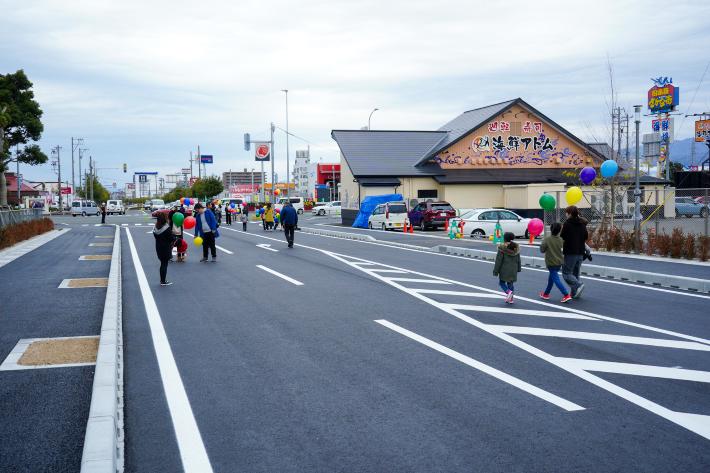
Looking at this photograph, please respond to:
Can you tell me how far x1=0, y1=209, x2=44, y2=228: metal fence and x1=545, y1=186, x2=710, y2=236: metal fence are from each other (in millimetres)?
23689

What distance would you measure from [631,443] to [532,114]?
Result: 42.3 m

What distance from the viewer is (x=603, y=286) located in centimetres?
1320

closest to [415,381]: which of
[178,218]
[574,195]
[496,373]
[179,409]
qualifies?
[496,373]

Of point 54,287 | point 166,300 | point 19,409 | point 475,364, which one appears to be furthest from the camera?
point 54,287

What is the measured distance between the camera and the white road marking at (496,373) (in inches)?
224

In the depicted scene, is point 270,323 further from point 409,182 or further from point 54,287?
point 409,182

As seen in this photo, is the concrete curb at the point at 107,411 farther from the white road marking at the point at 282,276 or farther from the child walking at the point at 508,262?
the child walking at the point at 508,262

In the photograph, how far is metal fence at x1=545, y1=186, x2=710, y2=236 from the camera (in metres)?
23.3

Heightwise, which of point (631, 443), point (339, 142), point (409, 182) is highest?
point (339, 142)

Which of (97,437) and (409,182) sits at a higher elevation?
(409,182)

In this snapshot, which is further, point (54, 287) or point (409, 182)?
point (409, 182)

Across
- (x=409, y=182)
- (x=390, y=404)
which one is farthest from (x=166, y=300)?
(x=409, y=182)

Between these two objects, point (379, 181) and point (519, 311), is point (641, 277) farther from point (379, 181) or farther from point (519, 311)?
point (379, 181)

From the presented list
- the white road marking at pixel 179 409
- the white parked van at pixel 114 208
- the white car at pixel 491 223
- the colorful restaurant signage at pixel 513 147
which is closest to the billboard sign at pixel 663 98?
the colorful restaurant signage at pixel 513 147
